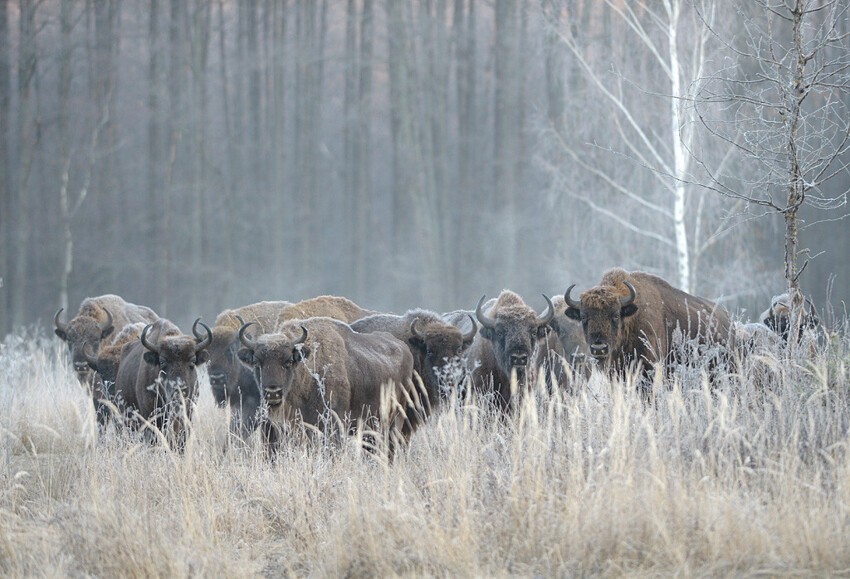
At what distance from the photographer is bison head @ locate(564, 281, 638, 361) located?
11031 millimetres

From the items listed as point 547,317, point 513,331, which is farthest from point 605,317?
point 513,331

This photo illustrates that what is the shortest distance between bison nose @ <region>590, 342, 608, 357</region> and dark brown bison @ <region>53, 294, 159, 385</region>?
6734 mm

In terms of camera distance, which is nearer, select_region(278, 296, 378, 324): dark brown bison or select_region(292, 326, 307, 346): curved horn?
select_region(292, 326, 307, 346): curved horn

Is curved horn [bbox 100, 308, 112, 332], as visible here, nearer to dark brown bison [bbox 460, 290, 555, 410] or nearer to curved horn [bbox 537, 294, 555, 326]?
dark brown bison [bbox 460, 290, 555, 410]

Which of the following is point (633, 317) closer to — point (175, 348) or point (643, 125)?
point (175, 348)

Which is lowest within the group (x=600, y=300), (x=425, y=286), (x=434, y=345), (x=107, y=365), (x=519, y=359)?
(x=425, y=286)

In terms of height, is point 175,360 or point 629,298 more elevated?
point 629,298

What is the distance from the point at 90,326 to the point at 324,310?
12.7ft

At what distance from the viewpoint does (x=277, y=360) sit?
9.43m

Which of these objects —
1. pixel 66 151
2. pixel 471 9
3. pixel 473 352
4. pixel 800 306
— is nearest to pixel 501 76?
pixel 471 9

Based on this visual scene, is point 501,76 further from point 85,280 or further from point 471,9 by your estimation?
point 85,280

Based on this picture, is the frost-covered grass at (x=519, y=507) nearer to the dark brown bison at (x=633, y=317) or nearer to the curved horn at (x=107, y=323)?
the dark brown bison at (x=633, y=317)

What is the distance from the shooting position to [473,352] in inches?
469

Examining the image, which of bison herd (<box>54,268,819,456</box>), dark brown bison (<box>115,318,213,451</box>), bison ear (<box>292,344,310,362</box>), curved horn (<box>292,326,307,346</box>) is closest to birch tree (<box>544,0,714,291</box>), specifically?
bison herd (<box>54,268,819,456</box>)
